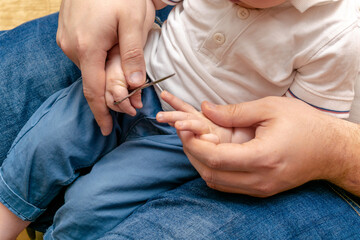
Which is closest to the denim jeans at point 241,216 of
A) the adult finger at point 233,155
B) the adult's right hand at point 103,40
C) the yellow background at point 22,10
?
the adult finger at point 233,155

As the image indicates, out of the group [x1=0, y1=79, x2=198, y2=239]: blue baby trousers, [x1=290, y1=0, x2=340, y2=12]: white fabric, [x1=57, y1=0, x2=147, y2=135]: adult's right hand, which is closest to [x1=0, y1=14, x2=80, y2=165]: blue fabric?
[x1=0, y1=79, x2=198, y2=239]: blue baby trousers

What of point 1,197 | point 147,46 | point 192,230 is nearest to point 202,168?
point 192,230

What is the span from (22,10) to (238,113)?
5.20 feet

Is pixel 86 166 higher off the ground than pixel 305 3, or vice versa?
pixel 305 3

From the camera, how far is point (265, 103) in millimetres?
A: 701

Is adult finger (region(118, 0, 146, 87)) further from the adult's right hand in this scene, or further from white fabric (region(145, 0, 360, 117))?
white fabric (region(145, 0, 360, 117))

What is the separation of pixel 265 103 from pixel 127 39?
1.06ft

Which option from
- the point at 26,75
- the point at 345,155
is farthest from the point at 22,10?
the point at 345,155

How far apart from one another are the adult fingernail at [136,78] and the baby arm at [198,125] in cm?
6

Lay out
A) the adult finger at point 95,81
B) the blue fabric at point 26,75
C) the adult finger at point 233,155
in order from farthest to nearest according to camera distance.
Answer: the blue fabric at point 26,75 < the adult finger at point 95,81 < the adult finger at point 233,155

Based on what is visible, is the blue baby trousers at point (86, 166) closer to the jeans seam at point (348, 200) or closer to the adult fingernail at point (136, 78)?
→ the adult fingernail at point (136, 78)

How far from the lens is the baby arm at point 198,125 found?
0.65m

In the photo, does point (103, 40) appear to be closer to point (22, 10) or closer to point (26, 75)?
point (26, 75)

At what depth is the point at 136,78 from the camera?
73 cm
